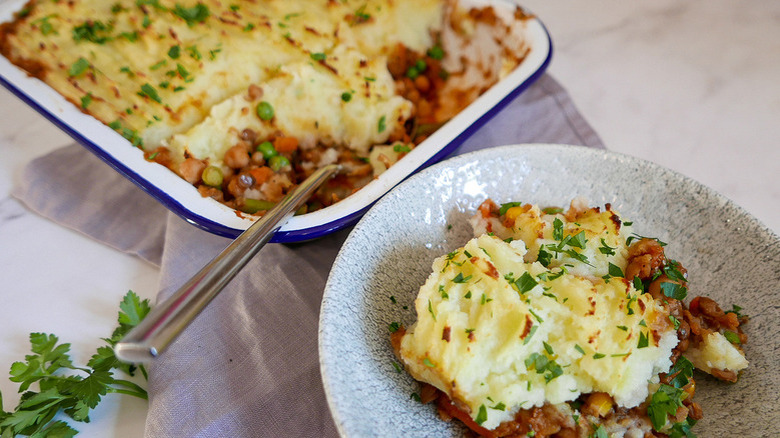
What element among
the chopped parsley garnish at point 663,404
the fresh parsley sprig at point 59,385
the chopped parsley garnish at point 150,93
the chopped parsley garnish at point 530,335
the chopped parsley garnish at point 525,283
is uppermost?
the chopped parsley garnish at point 150,93

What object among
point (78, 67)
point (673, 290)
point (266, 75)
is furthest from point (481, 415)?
point (78, 67)

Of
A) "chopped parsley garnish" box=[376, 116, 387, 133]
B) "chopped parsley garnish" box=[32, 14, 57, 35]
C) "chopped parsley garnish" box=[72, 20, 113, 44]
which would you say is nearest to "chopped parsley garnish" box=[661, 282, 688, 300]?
"chopped parsley garnish" box=[376, 116, 387, 133]

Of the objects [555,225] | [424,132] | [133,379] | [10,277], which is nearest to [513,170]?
[555,225]

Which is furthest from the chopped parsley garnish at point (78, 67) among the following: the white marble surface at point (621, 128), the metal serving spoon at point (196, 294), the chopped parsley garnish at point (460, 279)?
the chopped parsley garnish at point (460, 279)

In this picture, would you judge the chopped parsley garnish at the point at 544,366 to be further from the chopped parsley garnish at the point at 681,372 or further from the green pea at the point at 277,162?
the green pea at the point at 277,162

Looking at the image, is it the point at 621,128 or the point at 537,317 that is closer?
the point at 537,317

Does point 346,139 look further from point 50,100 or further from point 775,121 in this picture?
point 775,121

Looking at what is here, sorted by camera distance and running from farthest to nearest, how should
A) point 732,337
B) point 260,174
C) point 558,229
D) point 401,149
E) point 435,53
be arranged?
point 435,53 < point 401,149 < point 260,174 < point 558,229 < point 732,337

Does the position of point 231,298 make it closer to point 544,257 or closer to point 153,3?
point 544,257
